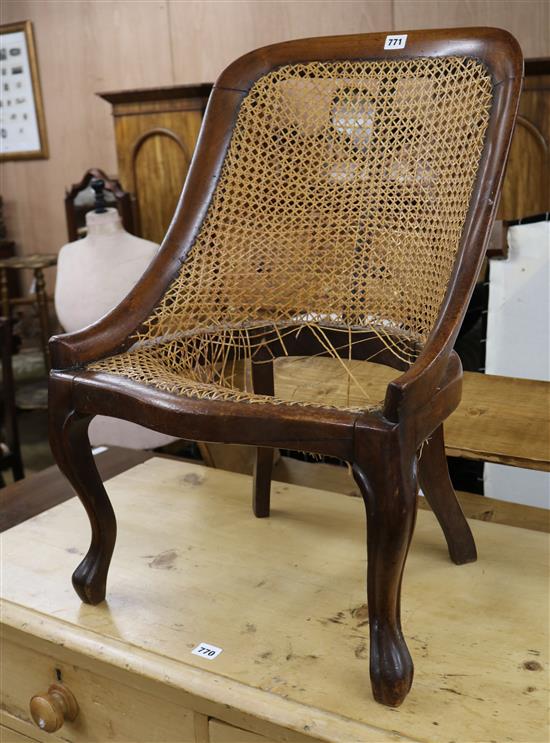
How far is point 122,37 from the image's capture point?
3346 mm

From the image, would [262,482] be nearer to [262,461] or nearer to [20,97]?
[262,461]

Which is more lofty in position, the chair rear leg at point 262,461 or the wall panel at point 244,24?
the wall panel at point 244,24

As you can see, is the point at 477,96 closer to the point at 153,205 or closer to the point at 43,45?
the point at 153,205

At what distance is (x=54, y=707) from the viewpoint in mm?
933

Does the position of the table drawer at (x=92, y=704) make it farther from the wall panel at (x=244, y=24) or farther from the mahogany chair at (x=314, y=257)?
the wall panel at (x=244, y=24)

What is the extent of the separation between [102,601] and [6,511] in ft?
1.23

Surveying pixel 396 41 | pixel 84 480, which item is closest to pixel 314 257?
pixel 396 41

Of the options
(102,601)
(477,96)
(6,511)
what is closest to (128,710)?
(102,601)

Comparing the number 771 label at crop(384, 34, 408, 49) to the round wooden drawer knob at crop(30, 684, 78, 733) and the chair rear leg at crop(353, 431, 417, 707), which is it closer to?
the chair rear leg at crop(353, 431, 417, 707)

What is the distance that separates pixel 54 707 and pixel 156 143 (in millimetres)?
1987

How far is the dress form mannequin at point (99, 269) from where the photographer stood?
1.87 m

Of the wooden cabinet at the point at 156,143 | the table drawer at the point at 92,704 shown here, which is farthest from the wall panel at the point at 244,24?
the table drawer at the point at 92,704

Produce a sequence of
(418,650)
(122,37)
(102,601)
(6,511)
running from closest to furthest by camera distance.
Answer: (418,650)
(102,601)
(6,511)
(122,37)

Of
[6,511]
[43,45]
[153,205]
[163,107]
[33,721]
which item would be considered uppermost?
[43,45]
